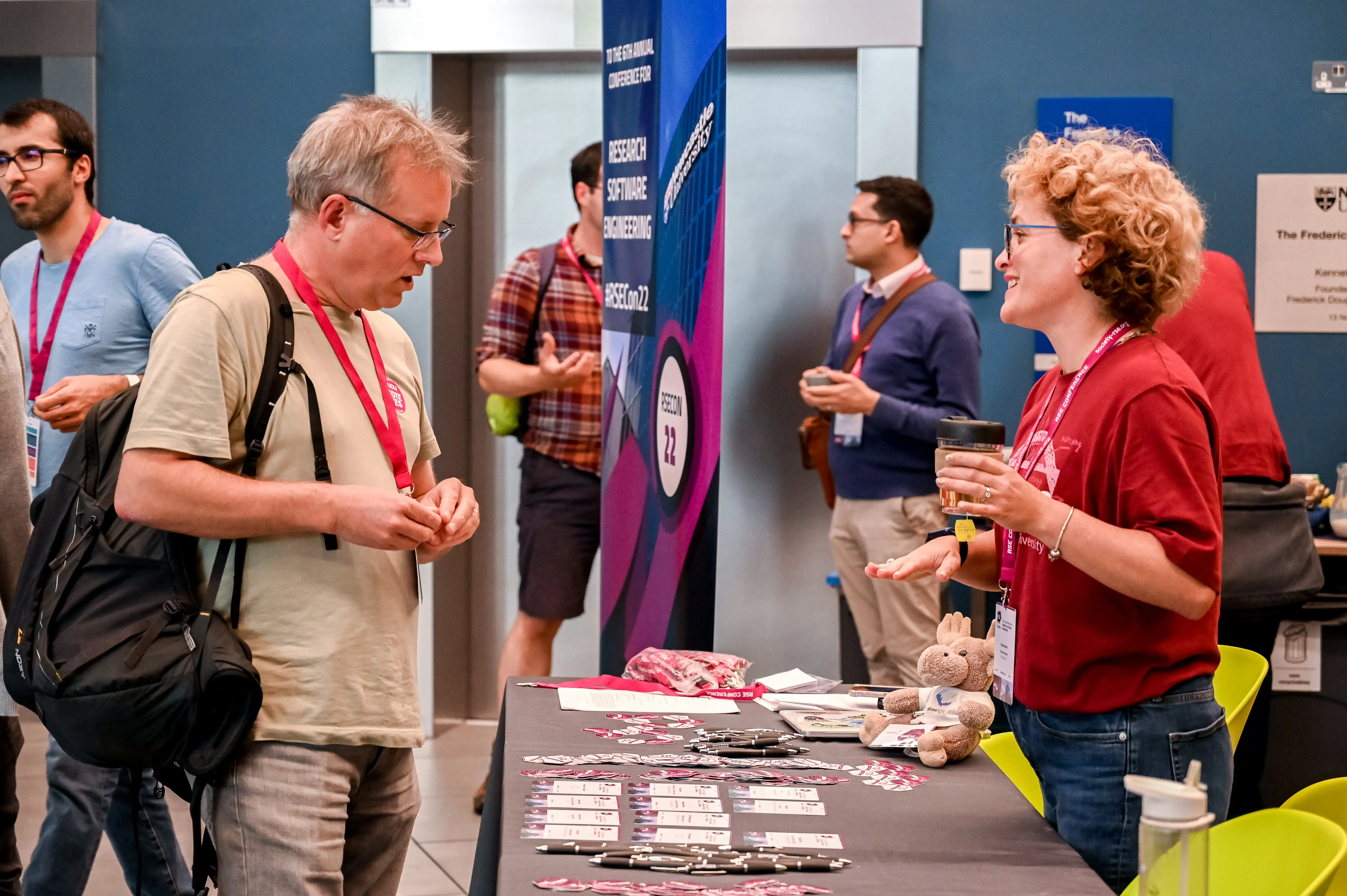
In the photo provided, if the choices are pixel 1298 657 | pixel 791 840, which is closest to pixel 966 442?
pixel 791 840

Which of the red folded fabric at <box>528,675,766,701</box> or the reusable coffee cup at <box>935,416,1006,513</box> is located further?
the red folded fabric at <box>528,675,766,701</box>

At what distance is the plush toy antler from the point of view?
2018 mm

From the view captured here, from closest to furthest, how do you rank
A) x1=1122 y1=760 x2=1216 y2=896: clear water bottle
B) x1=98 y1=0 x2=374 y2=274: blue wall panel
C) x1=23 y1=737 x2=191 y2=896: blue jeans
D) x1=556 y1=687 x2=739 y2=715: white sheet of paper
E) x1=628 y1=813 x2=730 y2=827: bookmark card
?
1. x1=1122 y1=760 x2=1216 y2=896: clear water bottle
2. x1=628 y1=813 x2=730 y2=827: bookmark card
3. x1=556 y1=687 x2=739 y2=715: white sheet of paper
4. x1=23 y1=737 x2=191 y2=896: blue jeans
5. x1=98 y1=0 x2=374 y2=274: blue wall panel

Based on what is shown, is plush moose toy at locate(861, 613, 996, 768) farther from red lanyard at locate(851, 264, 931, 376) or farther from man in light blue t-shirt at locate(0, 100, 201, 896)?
red lanyard at locate(851, 264, 931, 376)

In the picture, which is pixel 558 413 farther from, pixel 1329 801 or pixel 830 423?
pixel 1329 801

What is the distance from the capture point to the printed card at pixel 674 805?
168cm

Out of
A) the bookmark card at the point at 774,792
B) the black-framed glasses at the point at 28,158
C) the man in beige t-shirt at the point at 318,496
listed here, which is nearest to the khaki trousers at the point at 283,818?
the man in beige t-shirt at the point at 318,496

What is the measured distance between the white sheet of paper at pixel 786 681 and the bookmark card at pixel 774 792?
0.64m

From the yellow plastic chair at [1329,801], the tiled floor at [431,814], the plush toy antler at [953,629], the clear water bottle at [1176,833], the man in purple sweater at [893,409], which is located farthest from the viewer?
the man in purple sweater at [893,409]

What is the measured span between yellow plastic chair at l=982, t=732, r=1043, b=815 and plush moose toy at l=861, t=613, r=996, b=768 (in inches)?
17.3

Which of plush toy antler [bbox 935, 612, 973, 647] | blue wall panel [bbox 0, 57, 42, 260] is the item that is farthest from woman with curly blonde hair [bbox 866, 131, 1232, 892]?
blue wall panel [bbox 0, 57, 42, 260]

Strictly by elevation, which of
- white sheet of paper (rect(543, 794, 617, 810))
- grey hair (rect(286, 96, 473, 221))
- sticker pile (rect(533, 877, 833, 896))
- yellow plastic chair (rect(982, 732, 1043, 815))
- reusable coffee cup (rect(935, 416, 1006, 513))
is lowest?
yellow plastic chair (rect(982, 732, 1043, 815))

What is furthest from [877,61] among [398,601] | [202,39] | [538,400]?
[398,601]

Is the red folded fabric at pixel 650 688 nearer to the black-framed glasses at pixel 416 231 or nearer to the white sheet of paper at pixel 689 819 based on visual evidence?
the white sheet of paper at pixel 689 819
